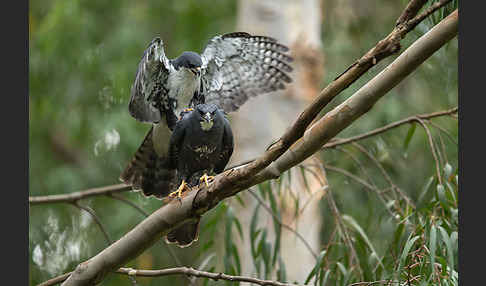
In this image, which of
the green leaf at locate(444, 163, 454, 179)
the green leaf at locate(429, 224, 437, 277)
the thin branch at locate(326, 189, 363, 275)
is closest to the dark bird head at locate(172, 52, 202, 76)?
the thin branch at locate(326, 189, 363, 275)

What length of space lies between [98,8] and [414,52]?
7989 millimetres

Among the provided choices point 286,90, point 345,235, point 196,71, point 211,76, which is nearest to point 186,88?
point 196,71

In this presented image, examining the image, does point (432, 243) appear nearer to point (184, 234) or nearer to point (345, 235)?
point (345, 235)

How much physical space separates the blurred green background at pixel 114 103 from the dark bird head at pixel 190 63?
2.11 metres

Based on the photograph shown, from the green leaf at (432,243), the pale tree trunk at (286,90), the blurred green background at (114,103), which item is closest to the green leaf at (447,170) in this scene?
the green leaf at (432,243)

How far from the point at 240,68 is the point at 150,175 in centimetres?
95

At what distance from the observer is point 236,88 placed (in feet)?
14.6

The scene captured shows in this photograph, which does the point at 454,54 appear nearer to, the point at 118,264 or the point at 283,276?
the point at 283,276

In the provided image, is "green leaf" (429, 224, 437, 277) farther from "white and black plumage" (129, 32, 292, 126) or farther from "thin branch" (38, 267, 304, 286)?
"white and black plumage" (129, 32, 292, 126)

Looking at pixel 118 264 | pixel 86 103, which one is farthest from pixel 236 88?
Answer: pixel 86 103

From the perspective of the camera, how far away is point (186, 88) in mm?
4199

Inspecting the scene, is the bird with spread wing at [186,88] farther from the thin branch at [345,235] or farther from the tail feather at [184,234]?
the thin branch at [345,235]

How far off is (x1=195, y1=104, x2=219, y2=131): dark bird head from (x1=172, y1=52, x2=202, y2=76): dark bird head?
319 mm

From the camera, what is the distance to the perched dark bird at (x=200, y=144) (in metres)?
3.87
